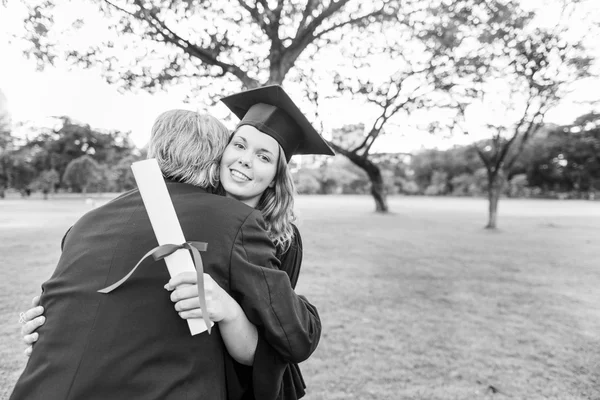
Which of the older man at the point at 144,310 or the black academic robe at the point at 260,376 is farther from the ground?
the older man at the point at 144,310

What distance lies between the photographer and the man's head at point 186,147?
1.52 metres

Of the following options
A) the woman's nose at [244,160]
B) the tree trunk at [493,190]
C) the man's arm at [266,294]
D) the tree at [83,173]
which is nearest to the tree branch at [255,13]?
the woman's nose at [244,160]

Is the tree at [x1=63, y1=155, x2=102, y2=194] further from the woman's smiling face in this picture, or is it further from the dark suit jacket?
the dark suit jacket

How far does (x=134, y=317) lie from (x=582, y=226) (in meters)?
23.3

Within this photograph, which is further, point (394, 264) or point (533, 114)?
point (533, 114)

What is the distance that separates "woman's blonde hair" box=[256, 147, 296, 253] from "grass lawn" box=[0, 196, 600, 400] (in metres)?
2.09

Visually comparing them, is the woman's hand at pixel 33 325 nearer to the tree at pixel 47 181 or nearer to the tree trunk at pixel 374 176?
the tree trunk at pixel 374 176

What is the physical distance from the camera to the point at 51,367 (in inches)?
46.9

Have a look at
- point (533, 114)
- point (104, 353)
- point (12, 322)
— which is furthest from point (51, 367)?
point (533, 114)

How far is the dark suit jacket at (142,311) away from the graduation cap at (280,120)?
62 centimetres

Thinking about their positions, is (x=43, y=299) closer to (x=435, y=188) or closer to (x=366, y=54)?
(x=366, y=54)

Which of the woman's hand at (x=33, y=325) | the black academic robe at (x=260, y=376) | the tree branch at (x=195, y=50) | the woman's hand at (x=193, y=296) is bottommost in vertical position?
the black academic robe at (x=260, y=376)

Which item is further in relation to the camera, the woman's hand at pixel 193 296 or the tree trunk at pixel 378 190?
the tree trunk at pixel 378 190

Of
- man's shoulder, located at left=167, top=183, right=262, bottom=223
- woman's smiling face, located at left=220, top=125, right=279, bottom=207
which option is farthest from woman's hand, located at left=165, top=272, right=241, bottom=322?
woman's smiling face, located at left=220, top=125, right=279, bottom=207
